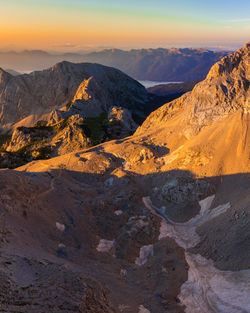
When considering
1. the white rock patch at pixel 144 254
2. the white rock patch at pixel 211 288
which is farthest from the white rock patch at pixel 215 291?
the white rock patch at pixel 144 254

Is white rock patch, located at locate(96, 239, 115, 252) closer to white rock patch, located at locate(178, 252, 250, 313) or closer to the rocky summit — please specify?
the rocky summit

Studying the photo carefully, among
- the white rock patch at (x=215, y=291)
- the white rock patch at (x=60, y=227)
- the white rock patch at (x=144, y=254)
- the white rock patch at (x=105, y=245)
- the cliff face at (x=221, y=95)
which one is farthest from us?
the cliff face at (x=221, y=95)

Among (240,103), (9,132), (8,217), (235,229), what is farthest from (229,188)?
(9,132)

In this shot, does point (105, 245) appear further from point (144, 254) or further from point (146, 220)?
point (146, 220)

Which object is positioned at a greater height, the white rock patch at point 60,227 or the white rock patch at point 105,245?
the white rock patch at point 60,227

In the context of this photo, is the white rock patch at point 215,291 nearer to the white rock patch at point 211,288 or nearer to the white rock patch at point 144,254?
the white rock patch at point 211,288

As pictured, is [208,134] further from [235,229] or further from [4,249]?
[4,249]
